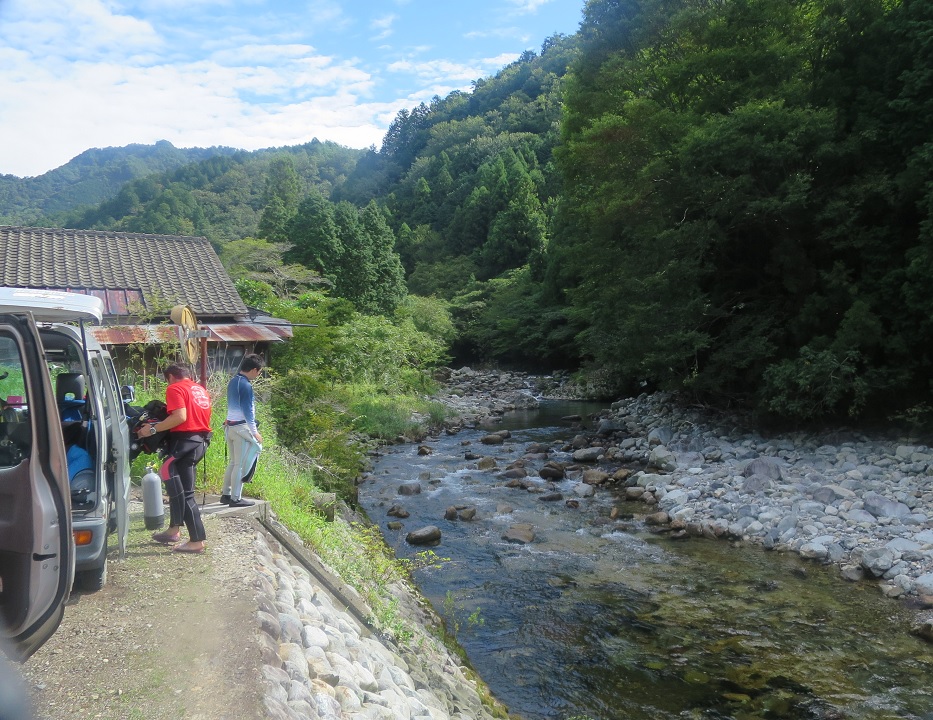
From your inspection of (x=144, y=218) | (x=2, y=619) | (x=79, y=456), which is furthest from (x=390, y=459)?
(x=144, y=218)

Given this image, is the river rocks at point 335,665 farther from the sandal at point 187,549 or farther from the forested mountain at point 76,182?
the forested mountain at point 76,182

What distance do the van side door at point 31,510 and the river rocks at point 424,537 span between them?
7380 millimetres

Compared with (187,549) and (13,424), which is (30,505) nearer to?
(13,424)

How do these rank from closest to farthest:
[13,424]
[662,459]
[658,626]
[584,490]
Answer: [13,424] → [658,626] → [584,490] → [662,459]

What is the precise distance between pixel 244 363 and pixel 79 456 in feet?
5.85

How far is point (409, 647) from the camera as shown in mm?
5867

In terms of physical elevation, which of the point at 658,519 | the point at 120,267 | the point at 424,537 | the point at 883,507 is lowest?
the point at 658,519

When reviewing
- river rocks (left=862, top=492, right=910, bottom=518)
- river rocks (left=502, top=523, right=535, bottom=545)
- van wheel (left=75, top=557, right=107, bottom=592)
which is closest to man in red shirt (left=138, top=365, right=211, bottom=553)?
van wheel (left=75, top=557, right=107, bottom=592)

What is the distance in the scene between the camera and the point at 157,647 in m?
3.82

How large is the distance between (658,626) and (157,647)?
550 centimetres

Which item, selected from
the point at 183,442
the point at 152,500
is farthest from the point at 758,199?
the point at 152,500

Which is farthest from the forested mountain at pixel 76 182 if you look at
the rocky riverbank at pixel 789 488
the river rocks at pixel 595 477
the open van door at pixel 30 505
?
the open van door at pixel 30 505

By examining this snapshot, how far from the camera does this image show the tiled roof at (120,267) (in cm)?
1312

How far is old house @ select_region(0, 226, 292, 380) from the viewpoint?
1157cm
